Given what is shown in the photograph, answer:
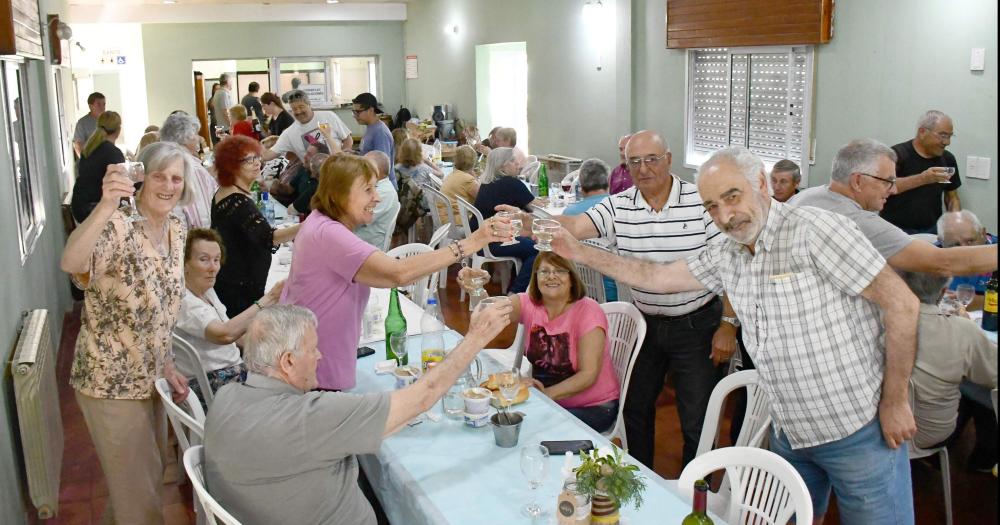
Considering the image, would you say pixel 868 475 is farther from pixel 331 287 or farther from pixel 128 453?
pixel 128 453

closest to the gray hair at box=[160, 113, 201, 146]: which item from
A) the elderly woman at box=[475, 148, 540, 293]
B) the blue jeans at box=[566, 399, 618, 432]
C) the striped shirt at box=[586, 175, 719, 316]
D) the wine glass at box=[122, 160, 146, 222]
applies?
the elderly woman at box=[475, 148, 540, 293]

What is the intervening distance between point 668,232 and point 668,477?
1.19 m

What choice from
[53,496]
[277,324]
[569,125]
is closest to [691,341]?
[277,324]

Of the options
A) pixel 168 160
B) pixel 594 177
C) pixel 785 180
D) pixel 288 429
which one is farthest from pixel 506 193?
pixel 288 429

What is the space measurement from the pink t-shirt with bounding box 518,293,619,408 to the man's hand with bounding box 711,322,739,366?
39cm

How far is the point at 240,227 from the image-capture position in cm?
373

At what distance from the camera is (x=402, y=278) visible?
8.96 feet

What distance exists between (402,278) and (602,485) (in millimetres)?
1023

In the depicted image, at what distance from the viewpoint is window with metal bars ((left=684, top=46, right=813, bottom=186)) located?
Result: 669 cm

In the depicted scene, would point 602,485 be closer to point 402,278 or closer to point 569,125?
point 402,278

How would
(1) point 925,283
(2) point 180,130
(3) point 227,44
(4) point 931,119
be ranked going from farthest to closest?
(3) point 227,44 → (2) point 180,130 → (4) point 931,119 → (1) point 925,283

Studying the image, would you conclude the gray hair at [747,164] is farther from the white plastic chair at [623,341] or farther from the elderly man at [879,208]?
the white plastic chair at [623,341]

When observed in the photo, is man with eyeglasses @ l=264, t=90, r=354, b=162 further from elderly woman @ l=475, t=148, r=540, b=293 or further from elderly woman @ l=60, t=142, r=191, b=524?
elderly woman @ l=60, t=142, r=191, b=524

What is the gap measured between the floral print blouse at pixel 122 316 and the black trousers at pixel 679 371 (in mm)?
1784
